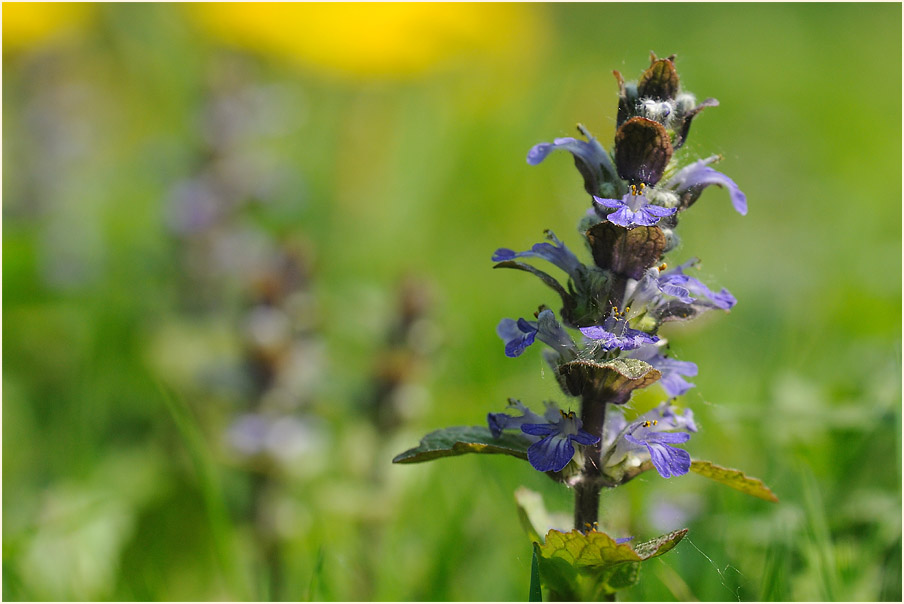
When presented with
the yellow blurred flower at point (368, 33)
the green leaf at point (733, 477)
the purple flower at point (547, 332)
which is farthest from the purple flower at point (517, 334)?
the yellow blurred flower at point (368, 33)

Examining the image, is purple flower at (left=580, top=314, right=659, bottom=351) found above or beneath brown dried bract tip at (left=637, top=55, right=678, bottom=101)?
beneath

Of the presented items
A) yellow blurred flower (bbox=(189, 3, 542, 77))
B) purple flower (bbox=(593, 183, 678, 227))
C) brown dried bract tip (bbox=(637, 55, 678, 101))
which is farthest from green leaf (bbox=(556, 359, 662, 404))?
yellow blurred flower (bbox=(189, 3, 542, 77))

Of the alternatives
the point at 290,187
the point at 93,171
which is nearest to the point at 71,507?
the point at 290,187

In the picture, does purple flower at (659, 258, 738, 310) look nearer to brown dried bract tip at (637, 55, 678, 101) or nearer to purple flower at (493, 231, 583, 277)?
purple flower at (493, 231, 583, 277)

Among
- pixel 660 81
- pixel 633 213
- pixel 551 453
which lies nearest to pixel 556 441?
pixel 551 453

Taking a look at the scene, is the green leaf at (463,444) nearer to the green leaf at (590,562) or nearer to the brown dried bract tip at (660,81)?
the green leaf at (590,562)

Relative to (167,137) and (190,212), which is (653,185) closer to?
(190,212)
